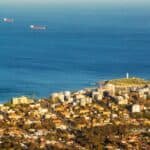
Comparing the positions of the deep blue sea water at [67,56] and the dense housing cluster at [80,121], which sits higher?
the deep blue sea water at [67,56]

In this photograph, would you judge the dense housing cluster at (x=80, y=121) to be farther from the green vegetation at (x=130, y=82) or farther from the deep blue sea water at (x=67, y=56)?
the deep blue sea water at (x=67, y=56)

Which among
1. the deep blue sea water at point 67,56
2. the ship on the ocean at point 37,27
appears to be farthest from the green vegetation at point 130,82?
the ship on the ocean at point 37,27

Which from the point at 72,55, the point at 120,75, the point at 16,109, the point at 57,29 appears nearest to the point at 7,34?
the point at 57,29

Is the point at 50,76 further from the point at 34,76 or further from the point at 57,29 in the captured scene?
the point at 57,29

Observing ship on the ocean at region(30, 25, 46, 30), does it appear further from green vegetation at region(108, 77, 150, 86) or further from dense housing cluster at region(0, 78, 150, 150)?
dense housing cluster at region(0, 78, 150, 150)

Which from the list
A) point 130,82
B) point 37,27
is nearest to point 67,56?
point 130,82
